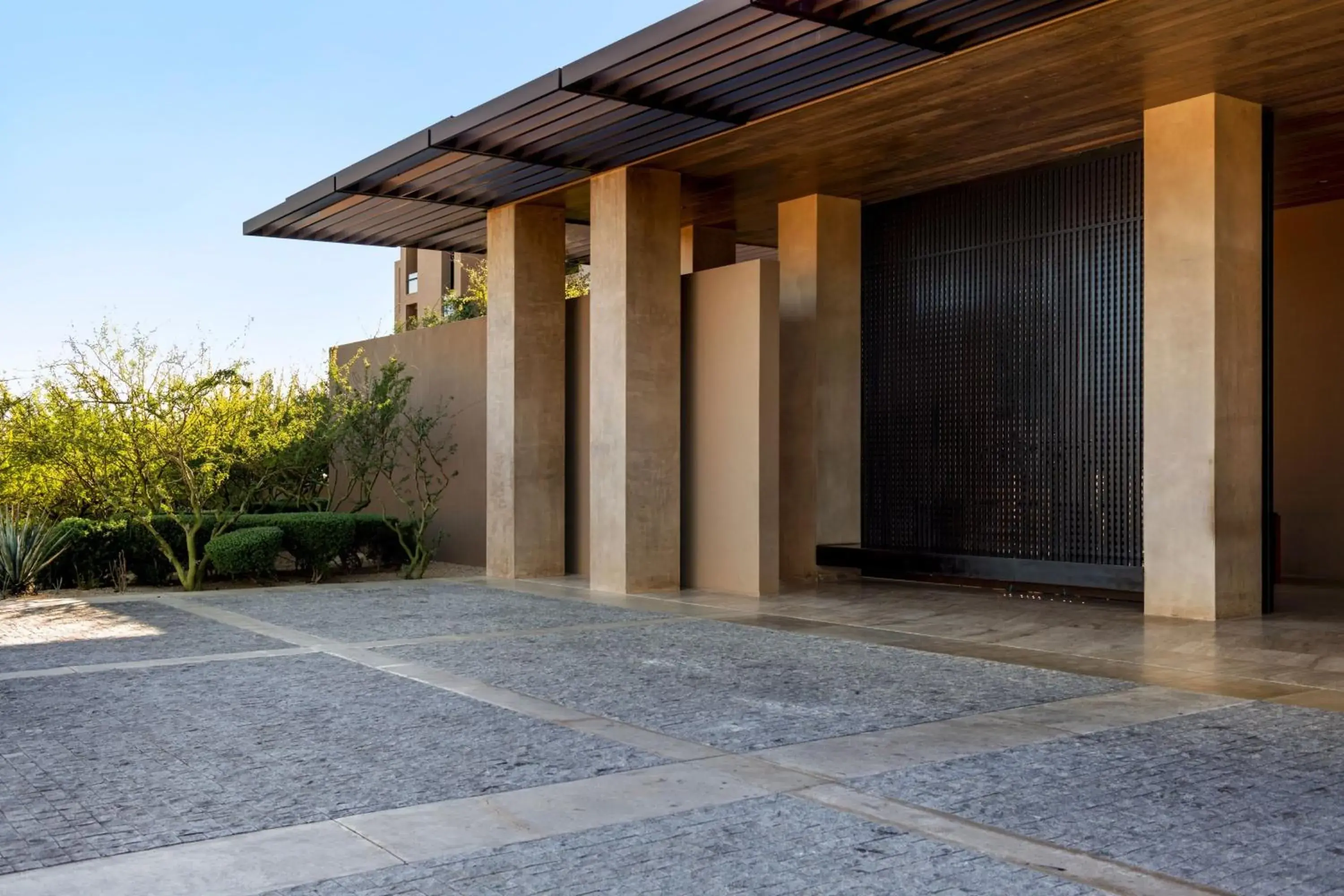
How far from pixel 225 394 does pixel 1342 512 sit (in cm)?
1304

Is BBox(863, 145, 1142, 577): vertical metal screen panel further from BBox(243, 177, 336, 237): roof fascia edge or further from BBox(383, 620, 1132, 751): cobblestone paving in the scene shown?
BBox(243, 177, 336, 237): roof fascia edge

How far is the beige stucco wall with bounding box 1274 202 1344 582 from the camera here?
1404 cm

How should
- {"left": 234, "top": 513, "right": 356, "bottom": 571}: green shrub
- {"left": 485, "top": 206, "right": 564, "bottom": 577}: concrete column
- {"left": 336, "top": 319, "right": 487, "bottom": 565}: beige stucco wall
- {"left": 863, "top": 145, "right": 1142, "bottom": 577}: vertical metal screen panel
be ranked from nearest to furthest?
1. {"left": 863, "top": 145, "right": 1142, "bottom": 577}: vertical metal screen panel
2. {"left": 234, "top": 513, "right": 356, "bottom": 571}: green shrub
3. {"left": 485, "top": 206, "right": 564, "bottom": 577}: concrete column
4. {"left": 336, "top": 319, "right": 487, "bottom": 565}: beige stucco wall

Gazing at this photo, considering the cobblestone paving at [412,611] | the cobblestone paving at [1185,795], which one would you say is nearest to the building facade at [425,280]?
the cobblestone paving at [412,611]

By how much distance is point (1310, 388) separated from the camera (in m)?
14.3

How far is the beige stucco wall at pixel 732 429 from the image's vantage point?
12.4m

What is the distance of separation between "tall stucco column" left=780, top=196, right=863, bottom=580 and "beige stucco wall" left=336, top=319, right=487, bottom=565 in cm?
441

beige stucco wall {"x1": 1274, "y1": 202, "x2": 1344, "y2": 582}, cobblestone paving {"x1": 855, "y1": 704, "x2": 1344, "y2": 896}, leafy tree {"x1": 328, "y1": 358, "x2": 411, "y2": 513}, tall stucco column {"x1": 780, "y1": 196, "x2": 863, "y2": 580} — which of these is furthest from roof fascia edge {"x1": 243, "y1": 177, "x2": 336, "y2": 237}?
beige stucco wall {"x1": 1274, "y1": 202, "x2": 1344, "y2": 582}

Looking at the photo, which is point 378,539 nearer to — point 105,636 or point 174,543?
point 174,543

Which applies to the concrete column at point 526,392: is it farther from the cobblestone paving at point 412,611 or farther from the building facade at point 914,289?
the cobblestone paving at point 412,611

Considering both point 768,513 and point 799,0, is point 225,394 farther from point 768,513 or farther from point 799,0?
point 799,0

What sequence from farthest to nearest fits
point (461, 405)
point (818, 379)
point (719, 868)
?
point (461, 405), point (818, 379), point (719, 868)

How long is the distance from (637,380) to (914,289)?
A: 3.47 metres

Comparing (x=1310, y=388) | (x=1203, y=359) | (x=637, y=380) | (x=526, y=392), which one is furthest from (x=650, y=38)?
(x=1310, y=388)
